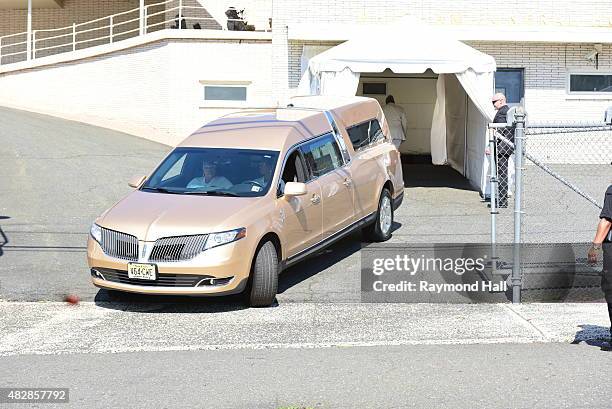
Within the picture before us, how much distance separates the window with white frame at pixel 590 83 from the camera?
65.8ft

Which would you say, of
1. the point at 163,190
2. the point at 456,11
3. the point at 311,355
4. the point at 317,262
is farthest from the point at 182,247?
the point at 456,11

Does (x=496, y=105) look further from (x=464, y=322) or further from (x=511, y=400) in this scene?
(x=511, y=400)

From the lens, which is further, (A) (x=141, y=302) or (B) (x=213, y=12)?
(B) (x=213, y=12)

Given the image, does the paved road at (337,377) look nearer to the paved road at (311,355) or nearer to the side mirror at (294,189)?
the paved road at (311,355)

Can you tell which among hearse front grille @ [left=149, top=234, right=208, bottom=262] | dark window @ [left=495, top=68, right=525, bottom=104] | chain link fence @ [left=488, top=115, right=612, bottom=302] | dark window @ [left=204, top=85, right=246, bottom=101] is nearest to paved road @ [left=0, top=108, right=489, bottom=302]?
chain link fence @ [left=488, top=115, right=612, bottom=302]

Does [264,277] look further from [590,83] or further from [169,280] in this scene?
[590,83]

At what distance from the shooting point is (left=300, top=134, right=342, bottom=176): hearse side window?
11.2m

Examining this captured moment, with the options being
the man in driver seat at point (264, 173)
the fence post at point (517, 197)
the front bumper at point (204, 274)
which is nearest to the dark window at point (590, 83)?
the fence post at point (517, 197)

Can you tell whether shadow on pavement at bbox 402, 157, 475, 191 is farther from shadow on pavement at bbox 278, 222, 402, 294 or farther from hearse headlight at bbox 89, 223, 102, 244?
hearse headlight at bbox 89, 223, 102, 244

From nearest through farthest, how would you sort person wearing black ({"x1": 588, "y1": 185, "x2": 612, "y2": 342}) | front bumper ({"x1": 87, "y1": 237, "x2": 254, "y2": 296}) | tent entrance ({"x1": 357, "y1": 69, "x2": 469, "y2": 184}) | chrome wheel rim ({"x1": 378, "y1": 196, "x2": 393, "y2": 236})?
person wearing black ({"x1": 588, "y1": 185, "x2": 612, "y2": 342}) → front bumper ({"x1": 87, "y1": 237, "x2": 254, "y2": 296}) → chrome wheel rim ({"x1": 378, "y1": 196, "x2": 393, "y2": 236}) → tent entrance ({"x1": 357, "y1": 69, "x2": 469, "y2": 184})

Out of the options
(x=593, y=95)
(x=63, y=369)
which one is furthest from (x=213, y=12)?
(x=63, y=369)

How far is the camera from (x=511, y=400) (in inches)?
263

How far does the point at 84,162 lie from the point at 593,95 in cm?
1038

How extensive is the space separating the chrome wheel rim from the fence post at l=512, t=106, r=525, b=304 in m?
2.98
